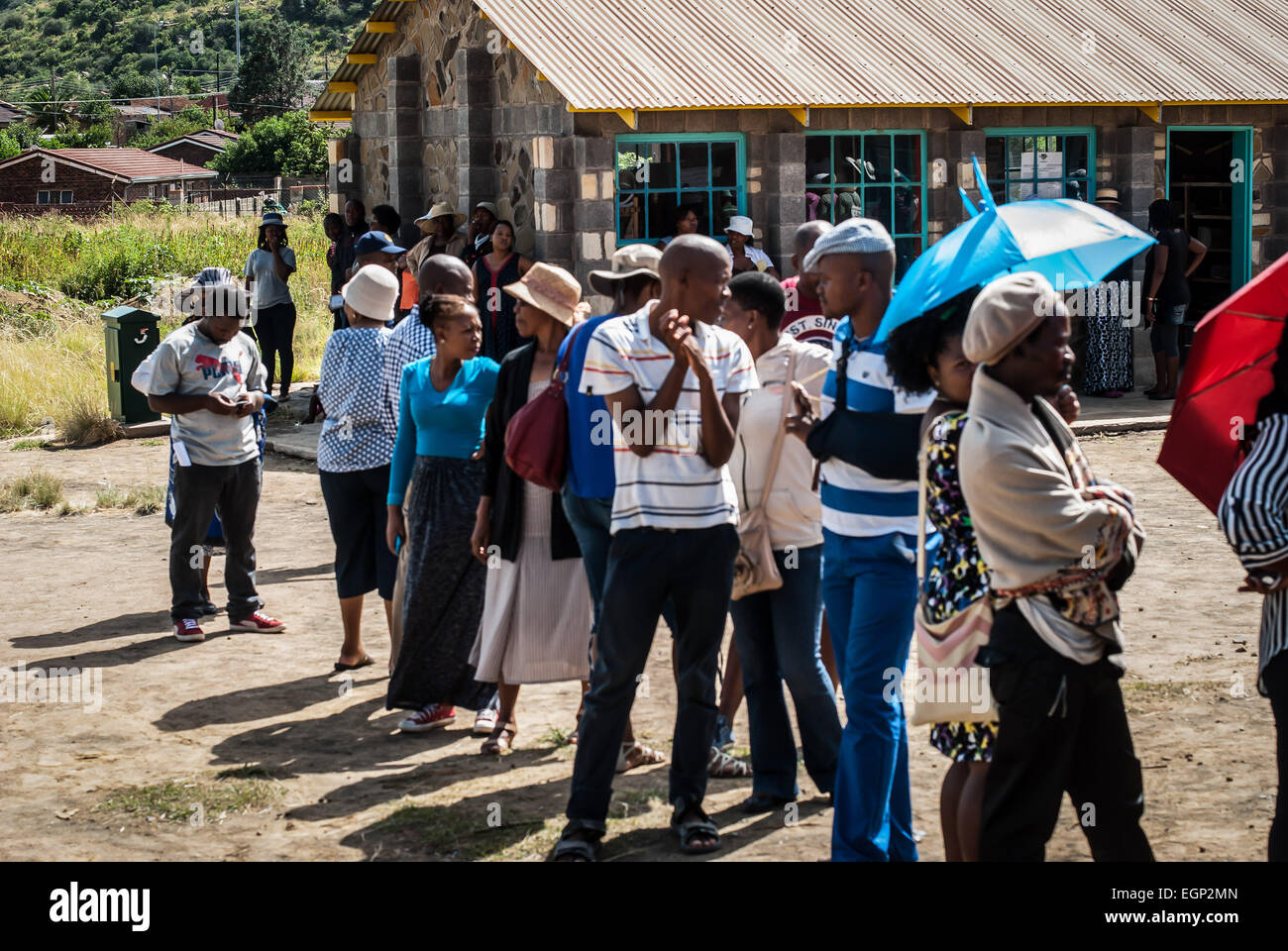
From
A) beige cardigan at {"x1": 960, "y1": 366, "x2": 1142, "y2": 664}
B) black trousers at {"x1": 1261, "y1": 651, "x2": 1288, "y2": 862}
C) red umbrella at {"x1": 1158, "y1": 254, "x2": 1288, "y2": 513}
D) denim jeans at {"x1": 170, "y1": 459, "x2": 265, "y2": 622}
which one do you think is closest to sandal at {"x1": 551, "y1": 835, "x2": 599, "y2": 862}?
beige cardigan at {"x1": 960, "y1": 366, "x2": 1142, "y2": 664}

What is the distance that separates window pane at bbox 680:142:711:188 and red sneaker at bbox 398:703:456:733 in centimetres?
881

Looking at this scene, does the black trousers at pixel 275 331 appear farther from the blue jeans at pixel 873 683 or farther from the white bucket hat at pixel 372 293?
the blue jeans at pixel 873 683

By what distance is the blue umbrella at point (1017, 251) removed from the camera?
167 inches

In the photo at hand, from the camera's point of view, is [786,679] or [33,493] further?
[33,493]

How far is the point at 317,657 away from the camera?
7.63 metres

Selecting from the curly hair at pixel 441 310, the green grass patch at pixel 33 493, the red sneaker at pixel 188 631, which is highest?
the curly hair at pixel 441 310

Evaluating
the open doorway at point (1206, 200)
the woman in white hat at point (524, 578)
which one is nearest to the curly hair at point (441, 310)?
the woman in white hat at point (524, 578)

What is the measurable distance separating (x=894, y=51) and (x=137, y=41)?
124 metres

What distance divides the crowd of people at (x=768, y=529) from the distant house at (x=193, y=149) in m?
74.9

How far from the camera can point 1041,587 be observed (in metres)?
3.74

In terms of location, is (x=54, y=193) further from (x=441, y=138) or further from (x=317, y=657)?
(x=317, y=657)

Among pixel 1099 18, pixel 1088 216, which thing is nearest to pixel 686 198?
pixel 1099 18

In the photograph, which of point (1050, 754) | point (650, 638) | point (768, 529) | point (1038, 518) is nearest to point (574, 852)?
A: point (650, 638)

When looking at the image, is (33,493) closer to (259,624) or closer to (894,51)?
(259,624)
